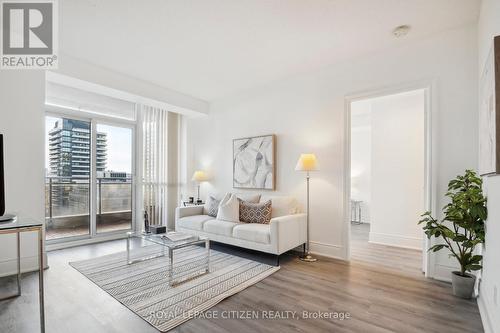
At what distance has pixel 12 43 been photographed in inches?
117

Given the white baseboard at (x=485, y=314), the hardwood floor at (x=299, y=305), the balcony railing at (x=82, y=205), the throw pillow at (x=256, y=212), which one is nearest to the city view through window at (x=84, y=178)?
the balcony railing at (x=82, y=205)

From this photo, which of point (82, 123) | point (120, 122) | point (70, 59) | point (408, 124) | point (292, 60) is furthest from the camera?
point (120, 122)

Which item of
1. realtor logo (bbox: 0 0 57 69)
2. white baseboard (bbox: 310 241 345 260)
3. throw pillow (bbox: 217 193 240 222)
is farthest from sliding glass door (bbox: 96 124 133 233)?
white baseboard (bbox: 310 241 345 260)

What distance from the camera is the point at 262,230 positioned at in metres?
3.39

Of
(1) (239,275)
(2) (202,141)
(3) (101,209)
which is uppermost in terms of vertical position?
(2) (202,141)

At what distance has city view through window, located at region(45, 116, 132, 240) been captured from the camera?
421 centimetres

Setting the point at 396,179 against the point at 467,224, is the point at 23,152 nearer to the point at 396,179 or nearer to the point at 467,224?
the point at 467,224

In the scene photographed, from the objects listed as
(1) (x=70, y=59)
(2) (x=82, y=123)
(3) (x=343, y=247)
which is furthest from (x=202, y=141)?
(3) (x=343, y=247)

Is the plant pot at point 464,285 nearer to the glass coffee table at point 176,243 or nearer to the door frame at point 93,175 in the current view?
the glass coffee table at point 176,243

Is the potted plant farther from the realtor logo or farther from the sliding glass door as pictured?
the sliding glass door

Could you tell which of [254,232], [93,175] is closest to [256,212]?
[254,232]

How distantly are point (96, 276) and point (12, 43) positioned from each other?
9.50 ft

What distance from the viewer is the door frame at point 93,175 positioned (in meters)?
4.13

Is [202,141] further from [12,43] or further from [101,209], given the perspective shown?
[12,43]
